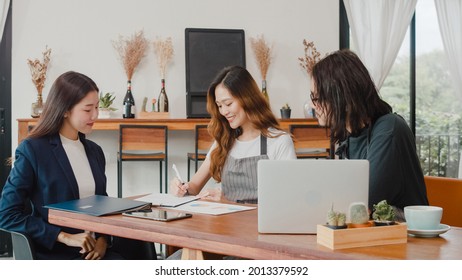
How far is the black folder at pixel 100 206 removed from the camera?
6.24 ft

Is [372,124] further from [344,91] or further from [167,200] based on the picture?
[167,200]

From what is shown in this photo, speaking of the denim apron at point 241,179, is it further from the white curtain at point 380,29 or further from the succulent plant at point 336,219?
the white curtain at point 380,29

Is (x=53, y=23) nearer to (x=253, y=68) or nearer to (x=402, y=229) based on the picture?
(x=253, y=68)

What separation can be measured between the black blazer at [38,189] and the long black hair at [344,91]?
3.62ft

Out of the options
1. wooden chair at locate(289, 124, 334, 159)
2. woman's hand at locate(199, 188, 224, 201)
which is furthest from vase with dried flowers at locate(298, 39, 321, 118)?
woman's hand at locate(199, 188, 224, 201)

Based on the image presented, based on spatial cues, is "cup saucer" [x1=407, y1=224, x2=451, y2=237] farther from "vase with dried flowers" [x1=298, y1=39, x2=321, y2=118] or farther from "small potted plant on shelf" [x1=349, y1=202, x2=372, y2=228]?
"vase with dried flowers" [x1=298, y1=39, x2=321, y2=118]

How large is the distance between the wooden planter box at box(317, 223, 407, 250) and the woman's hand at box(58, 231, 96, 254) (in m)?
1.05

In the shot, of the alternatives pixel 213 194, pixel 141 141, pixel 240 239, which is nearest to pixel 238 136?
pixel 213 194

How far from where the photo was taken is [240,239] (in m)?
1.47

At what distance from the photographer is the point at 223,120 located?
2.71 meters

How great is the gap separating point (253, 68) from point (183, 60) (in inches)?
29.5

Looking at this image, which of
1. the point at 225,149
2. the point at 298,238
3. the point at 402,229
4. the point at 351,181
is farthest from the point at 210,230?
the point at 225,149

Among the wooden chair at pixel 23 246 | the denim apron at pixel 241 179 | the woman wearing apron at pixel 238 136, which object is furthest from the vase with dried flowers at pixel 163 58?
the wooden chair at pixel 23 246

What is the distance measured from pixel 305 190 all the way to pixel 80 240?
102 cm
